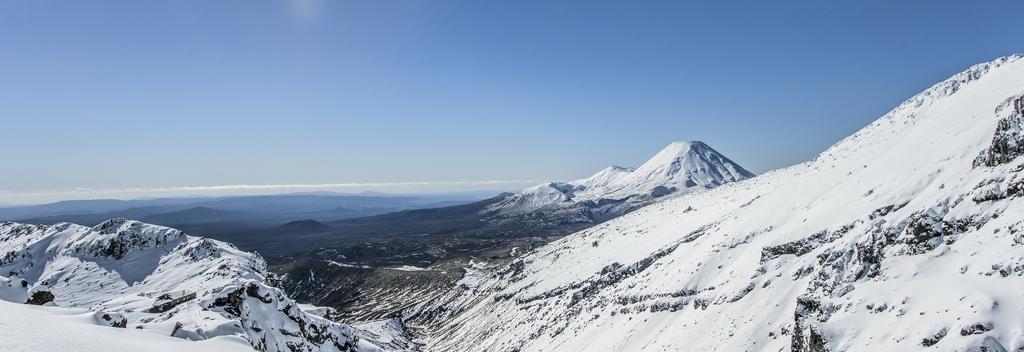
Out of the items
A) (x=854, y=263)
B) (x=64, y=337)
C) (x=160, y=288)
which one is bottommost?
(x=160, y=288)

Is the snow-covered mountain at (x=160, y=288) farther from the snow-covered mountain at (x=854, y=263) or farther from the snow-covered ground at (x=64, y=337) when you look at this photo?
the snow-covered mountain at (x=854, y=263)

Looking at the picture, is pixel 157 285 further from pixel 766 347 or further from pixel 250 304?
pixel 766 347

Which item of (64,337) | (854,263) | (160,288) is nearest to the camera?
(64,337)

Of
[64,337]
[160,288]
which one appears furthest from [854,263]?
[160,288]

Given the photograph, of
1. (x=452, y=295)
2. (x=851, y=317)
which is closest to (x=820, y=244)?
(x=851, y=317)

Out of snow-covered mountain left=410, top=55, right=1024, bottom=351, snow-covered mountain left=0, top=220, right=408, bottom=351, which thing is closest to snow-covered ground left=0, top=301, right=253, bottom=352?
snow-covered mountain left=0, top=220, right=408, bottom=351

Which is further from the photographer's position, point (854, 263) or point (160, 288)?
point (160, 288)

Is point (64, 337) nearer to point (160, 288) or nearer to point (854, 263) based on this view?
point (854, 263)
